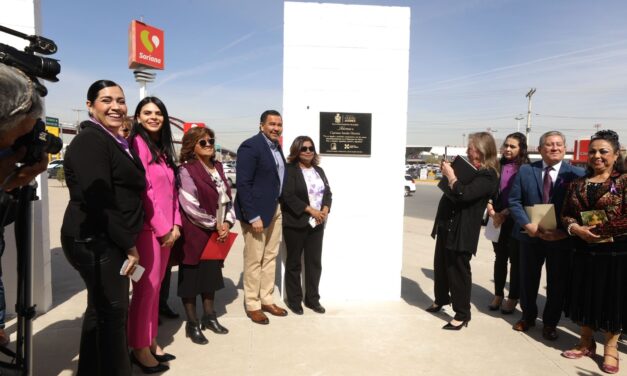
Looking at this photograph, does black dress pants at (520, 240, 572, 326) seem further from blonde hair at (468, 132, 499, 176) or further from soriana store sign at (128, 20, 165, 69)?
soriana store sign at (128, 20, 165, 69)

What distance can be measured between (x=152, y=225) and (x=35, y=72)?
1.28 m

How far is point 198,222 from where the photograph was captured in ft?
11.5

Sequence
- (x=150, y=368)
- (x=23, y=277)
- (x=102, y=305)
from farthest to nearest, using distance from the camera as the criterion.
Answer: (x=150, y=368) < (x=102, y=305) < (x=23, y=277)

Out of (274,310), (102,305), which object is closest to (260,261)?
(274,310)

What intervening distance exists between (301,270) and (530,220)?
7.60 feet

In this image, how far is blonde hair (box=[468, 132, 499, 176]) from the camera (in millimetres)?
3786

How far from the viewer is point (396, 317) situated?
411 cm

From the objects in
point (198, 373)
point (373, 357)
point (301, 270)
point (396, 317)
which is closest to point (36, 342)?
point (198, 373)

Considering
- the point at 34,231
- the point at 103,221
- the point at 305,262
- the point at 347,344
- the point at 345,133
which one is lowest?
the point at 347,344

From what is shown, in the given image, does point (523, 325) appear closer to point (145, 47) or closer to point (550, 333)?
point (550, 333)

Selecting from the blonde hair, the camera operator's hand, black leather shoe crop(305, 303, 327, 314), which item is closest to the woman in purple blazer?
black leather shoe crop(305, 303, 327, 314)

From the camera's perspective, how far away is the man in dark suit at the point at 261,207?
12.6ft

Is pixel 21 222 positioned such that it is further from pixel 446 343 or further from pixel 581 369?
pixel 581 369

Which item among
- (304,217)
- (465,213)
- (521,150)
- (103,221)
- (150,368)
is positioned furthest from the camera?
(521,150)
